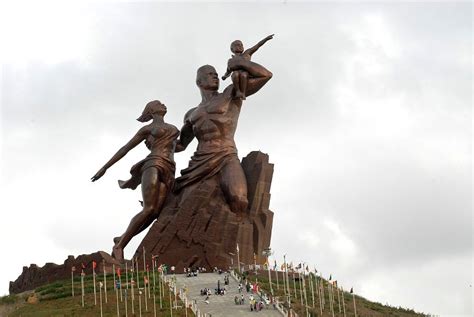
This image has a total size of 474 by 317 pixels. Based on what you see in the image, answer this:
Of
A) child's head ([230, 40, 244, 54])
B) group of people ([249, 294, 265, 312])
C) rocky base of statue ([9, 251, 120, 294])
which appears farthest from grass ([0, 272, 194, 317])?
child's head ([230, 40, 244, 54])

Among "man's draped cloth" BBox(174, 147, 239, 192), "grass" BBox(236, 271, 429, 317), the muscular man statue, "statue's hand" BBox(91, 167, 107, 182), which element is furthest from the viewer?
"statue's hand" BBox(91, 167, 107, 182)

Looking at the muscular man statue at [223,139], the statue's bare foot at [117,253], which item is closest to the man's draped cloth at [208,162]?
the muscular man statue at [223,139]

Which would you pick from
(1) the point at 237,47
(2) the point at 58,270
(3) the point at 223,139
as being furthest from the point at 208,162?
(2) the point at 58,270

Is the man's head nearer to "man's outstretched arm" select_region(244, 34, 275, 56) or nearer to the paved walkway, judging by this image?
"man's outstretched arm" select_region(244, 34, 275, 56)

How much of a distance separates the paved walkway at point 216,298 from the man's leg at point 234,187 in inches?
113

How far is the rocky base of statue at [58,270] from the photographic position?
2866cm

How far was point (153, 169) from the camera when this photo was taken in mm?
30391

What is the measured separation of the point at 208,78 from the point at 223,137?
2.54m

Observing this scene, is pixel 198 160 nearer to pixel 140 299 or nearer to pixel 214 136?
pixel 214 136

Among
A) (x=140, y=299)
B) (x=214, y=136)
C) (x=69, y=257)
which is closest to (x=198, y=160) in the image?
(x=214, y=136)

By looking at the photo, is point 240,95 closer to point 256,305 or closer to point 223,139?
point 223,139

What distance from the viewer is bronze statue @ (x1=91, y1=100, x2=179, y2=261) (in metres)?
30.3

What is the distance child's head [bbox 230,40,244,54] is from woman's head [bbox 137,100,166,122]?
137 inches

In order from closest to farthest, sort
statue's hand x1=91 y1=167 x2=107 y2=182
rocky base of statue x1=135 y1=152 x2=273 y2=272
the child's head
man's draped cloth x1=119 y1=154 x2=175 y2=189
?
rocky base of statue x1=135 y1=152 x2=273 y2=272
man's draped cloth x1=119 y1=154 x2=175 y2=189
the child's head
statue's hand x1=91 y1=167 x2=107 y2=182
